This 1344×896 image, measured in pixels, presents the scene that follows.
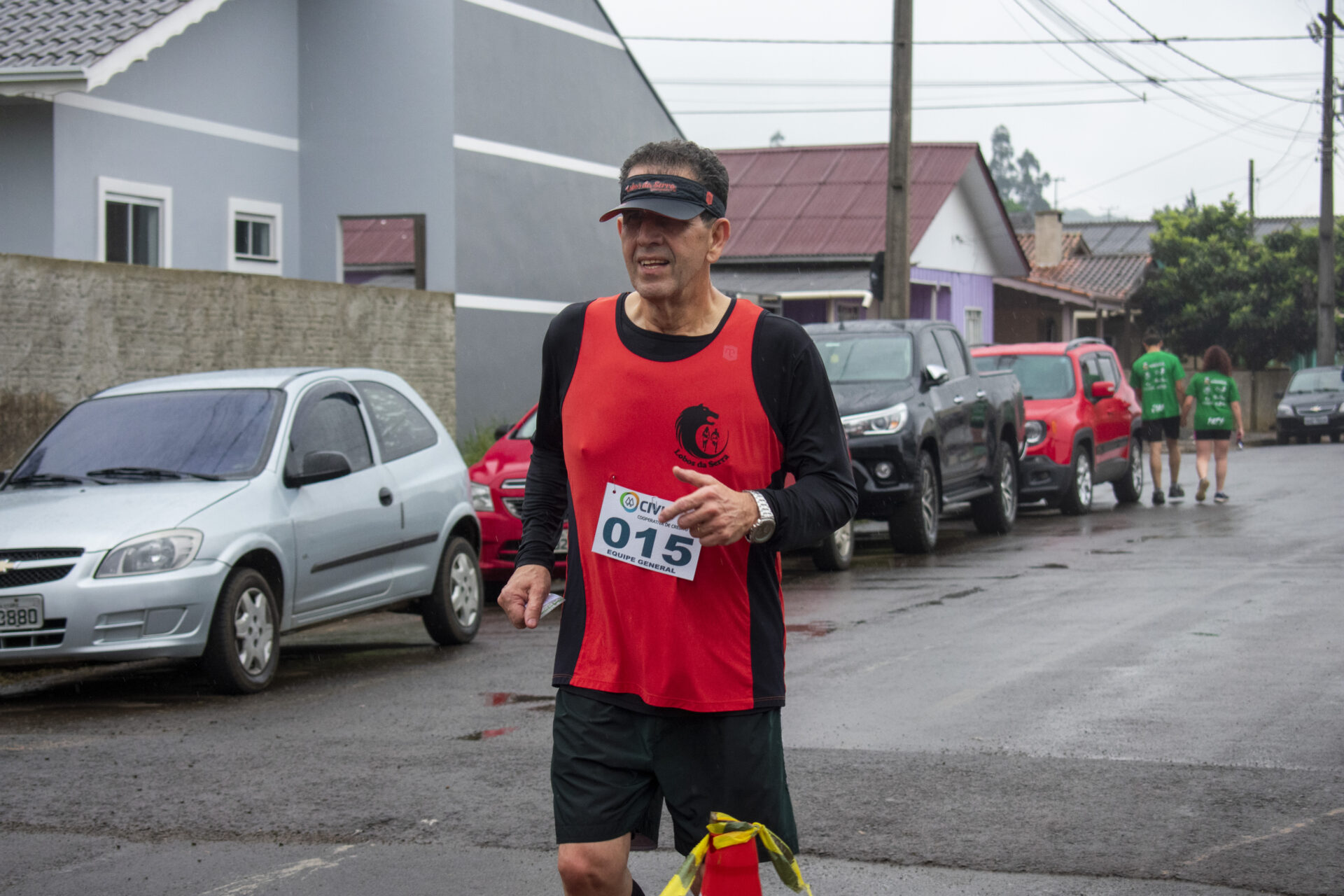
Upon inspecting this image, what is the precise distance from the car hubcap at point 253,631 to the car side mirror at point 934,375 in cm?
707

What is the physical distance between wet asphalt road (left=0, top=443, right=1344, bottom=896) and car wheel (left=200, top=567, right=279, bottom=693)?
18 cm

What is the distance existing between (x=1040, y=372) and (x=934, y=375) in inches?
203

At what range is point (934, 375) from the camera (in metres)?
13.9

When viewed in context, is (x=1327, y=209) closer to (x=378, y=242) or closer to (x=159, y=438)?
(x=378, y=242)

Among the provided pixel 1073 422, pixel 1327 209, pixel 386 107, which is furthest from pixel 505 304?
pixel 1327 209

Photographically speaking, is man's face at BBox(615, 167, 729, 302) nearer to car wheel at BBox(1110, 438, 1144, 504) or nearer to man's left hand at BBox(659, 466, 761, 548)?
man's left hand at BBox(659, 466, 761, 548)

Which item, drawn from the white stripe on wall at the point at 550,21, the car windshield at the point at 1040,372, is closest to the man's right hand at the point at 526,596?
the car windshield at the point at 1040,372

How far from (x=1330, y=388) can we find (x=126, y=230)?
27110mm

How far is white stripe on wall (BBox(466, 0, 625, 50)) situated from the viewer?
20.7 meters

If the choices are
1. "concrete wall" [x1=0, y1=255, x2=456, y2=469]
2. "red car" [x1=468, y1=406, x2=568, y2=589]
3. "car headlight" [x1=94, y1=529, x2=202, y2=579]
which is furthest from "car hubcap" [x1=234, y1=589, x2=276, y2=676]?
"concrete wall" [x1=0, y1=255, x2=456, y2=469]

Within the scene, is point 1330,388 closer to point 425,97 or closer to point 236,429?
point 425,97

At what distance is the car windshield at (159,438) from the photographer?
878 centimetres

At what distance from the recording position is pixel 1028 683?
7926mm

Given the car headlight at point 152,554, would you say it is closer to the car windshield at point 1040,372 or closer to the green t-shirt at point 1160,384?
the car windshield at point 1040,372
